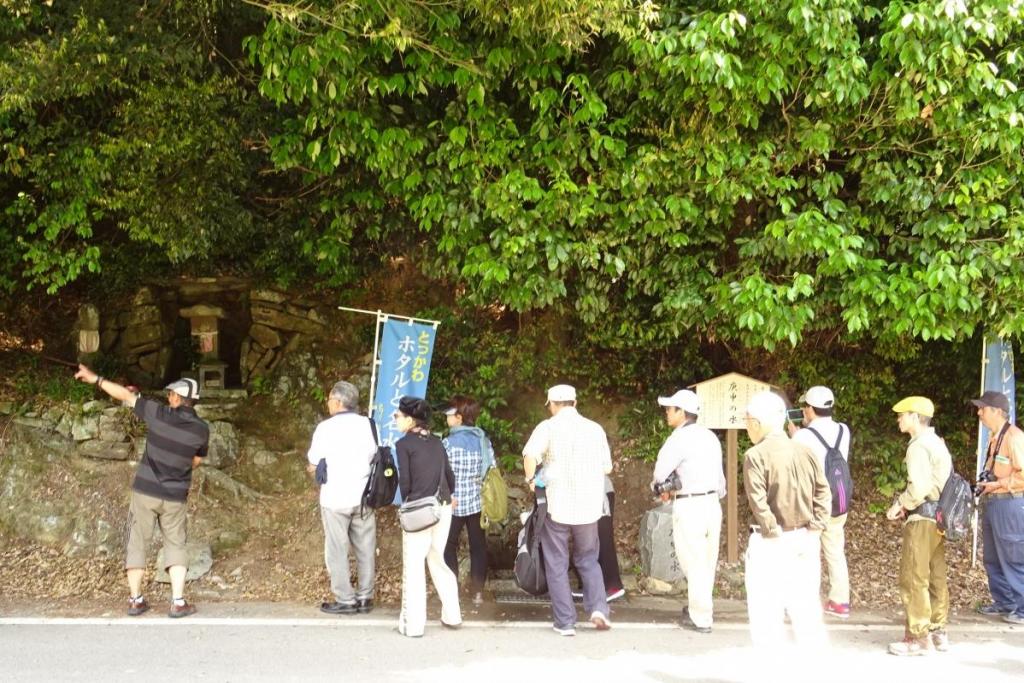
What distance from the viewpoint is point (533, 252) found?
7.35 m

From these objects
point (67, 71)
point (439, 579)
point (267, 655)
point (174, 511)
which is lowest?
point (267, 655)

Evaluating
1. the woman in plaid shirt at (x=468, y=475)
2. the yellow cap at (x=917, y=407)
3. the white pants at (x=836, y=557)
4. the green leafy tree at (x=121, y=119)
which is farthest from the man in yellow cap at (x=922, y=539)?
the green leafy tree at (x=121, y=119)

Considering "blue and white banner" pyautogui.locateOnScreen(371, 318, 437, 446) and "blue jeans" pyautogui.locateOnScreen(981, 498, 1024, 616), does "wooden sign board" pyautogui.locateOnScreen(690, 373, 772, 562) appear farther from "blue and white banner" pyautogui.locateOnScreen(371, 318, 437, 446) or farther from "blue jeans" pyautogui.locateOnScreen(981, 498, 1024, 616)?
"blue and white banner" pyautogui.locateOnScreen(371, 318, 437, 446)

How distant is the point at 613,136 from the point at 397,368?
10.7 feet

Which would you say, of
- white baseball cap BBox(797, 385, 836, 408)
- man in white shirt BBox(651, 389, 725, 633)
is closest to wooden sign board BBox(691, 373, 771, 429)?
white baseball cap BBox(797, 385, 836, 408)

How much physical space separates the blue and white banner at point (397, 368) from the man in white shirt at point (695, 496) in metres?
3.01

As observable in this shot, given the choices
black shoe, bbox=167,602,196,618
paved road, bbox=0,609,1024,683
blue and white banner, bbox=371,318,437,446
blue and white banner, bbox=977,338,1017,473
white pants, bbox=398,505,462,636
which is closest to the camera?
paved road, bbox=0,609,1024,683

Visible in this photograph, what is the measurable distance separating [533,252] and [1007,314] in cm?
421

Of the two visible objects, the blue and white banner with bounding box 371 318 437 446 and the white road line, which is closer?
the white road line

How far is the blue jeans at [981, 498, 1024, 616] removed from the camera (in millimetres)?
6973

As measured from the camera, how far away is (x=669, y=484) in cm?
644

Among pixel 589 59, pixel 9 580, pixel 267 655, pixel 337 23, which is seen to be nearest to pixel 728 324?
pixel 589 59

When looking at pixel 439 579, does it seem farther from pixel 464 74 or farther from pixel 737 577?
pixel 464 74

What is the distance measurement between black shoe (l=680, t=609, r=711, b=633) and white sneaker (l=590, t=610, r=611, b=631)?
0.66m
